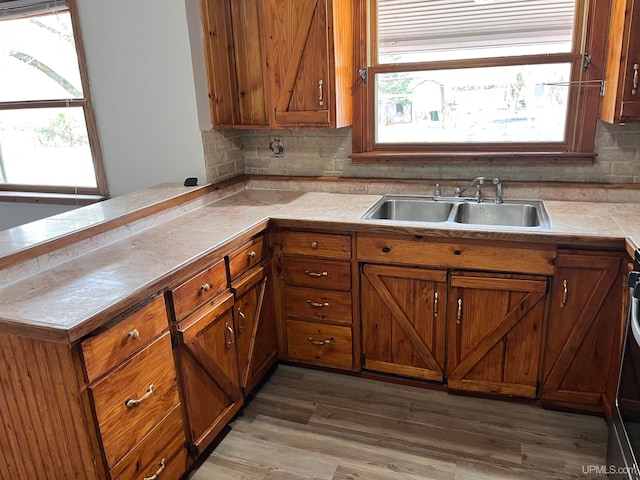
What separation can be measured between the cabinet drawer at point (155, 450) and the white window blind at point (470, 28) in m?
2.25

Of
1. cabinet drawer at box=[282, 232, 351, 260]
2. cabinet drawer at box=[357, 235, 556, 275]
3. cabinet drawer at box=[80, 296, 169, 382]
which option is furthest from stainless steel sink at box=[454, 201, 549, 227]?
cabinet drawer at box=[80, 296, 169, 382]

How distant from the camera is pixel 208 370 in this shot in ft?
6.91

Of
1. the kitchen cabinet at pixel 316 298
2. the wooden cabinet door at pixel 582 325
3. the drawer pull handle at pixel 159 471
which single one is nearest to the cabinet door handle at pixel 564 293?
the wooden cabinet door at pixel 582 325

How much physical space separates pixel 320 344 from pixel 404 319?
1.68 ft

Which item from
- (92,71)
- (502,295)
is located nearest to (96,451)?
(502,295)

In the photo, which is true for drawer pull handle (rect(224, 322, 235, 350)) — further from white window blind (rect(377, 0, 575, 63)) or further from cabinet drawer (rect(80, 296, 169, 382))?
white window blind (rect(377, 0, 575, 63))

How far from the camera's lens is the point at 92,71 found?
3051mm

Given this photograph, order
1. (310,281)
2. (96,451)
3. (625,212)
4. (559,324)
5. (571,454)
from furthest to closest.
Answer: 1. (310,281)
2. (625,212)
3. (559,324)
4. (571,454)
5. (96,451)

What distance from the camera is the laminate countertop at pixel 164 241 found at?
5.08ft

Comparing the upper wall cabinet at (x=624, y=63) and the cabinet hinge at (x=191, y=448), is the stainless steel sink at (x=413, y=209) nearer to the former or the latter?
the upper wall cabinet at (x=624, y=63)

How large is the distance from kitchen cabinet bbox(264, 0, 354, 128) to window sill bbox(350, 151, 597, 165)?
337 mm

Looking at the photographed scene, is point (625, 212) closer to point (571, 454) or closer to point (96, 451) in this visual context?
point (571, 454)

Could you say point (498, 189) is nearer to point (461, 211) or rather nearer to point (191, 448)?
point (461, 211)

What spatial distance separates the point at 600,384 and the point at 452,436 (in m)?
0.73
